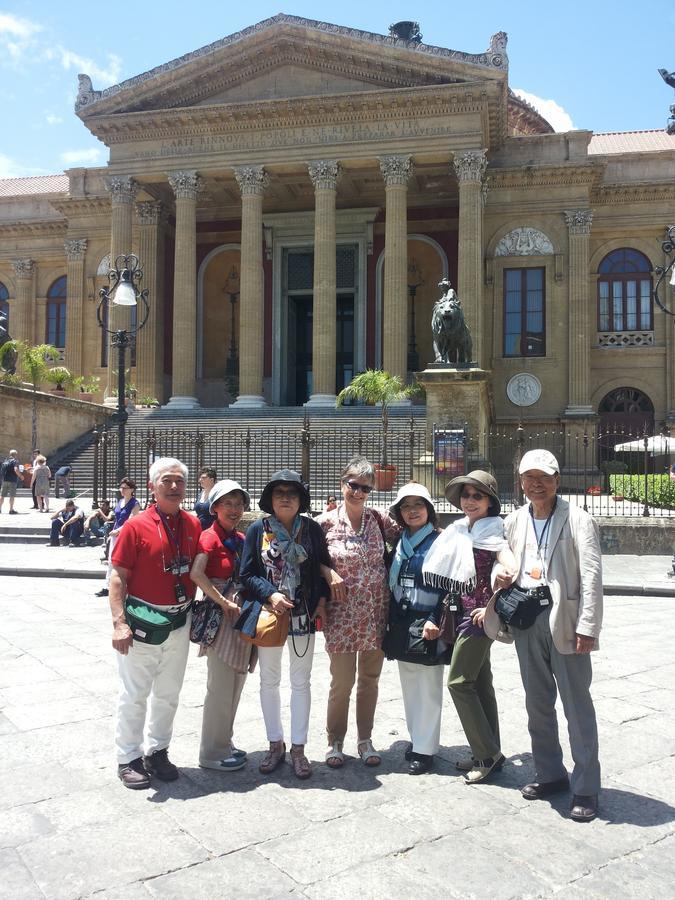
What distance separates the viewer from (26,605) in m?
9.83

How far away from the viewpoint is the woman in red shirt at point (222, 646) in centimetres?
460

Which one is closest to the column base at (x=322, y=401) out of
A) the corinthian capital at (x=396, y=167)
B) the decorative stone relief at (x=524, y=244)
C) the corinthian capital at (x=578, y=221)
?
the corinthian capital at (x=396, y=167)

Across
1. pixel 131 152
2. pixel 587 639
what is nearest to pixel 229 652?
pixel 587 639

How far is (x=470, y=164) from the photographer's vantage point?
25.8 metres

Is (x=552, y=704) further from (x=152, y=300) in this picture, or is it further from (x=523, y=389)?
(x=152, y=300)

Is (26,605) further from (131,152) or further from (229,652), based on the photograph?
(131,152)

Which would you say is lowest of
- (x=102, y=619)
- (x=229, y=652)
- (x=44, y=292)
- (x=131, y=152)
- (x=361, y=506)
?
(x=102, y=619)

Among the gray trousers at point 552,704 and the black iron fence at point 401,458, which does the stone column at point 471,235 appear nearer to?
the black iron fence at point 401,458

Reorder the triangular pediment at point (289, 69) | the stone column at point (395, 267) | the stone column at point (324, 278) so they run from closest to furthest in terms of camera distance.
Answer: the triangular pediment at point (289, 69) → the stone column at point (395, 267) → the stone column at point (324, 278)

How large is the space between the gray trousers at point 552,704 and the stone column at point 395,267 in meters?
22.1

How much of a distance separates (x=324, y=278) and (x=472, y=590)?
23.1m

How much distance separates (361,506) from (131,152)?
2675 cm

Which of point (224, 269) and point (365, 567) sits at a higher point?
point (224, 269)

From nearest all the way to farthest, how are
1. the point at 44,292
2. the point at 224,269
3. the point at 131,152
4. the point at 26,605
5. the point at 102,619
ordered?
1. the point at 102,619
2. the point at 26,605
3. the point at 131,152
4. the point at 224,269
5. the point at 44,292
